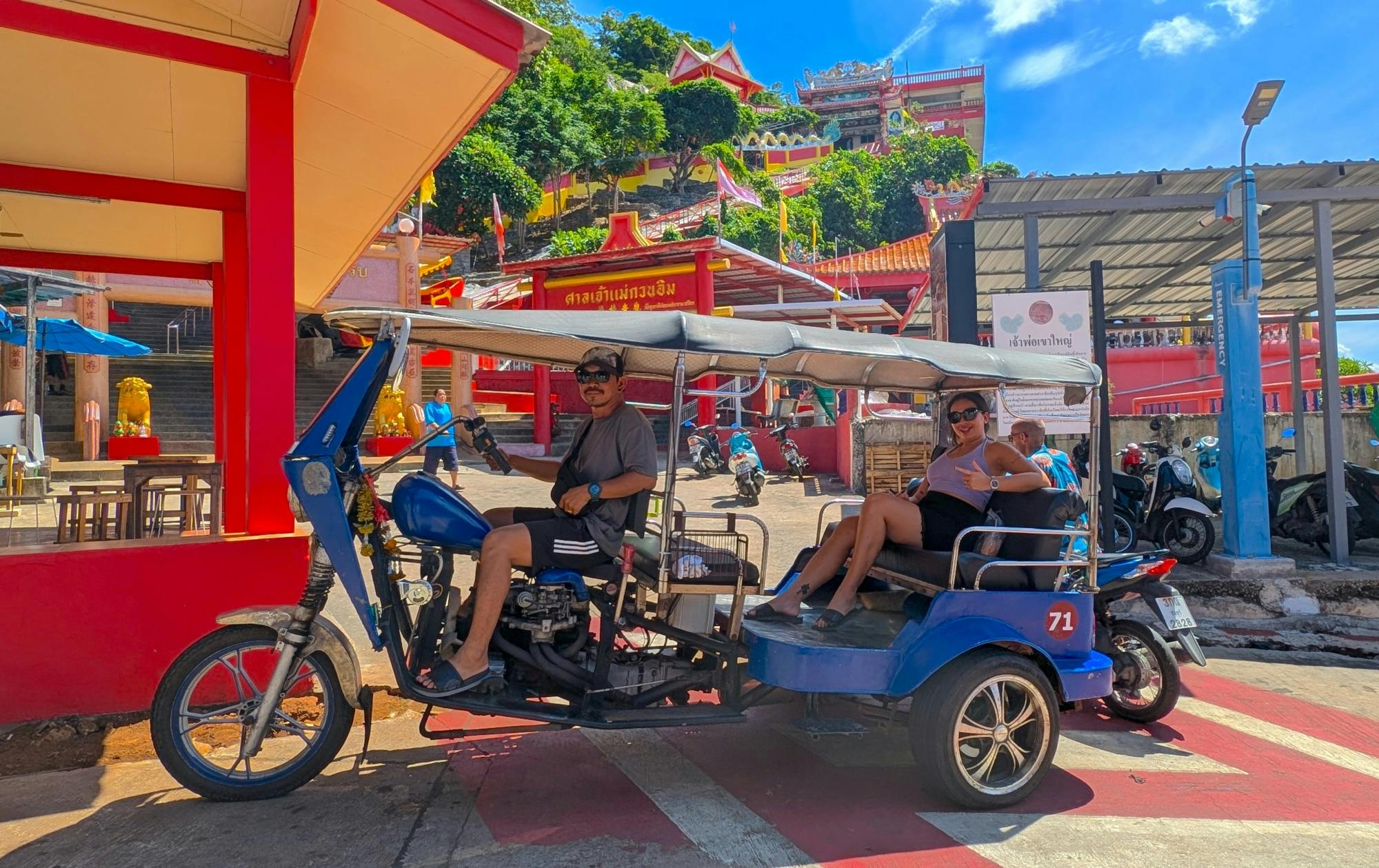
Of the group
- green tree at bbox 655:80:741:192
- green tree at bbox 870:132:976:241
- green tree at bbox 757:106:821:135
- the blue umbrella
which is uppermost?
green tree at bbox 757:106:821:135

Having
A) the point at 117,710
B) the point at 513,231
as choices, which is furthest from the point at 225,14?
the point at 513,231

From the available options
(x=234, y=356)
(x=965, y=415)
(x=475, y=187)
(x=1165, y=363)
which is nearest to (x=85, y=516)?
(x=234, y=356)

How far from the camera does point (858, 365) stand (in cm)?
443

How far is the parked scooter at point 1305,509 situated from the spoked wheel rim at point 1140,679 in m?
4.85

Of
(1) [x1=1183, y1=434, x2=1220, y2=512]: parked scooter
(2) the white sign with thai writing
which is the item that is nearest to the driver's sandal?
(2) the white sign with thai writing

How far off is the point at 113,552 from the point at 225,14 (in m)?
2.93

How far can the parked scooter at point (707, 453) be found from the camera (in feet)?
49.2

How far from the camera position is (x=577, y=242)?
36.4m

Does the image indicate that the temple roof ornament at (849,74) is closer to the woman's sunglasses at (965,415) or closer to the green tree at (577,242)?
the green tree at (577,242)

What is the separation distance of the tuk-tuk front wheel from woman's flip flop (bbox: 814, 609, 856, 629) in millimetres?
554

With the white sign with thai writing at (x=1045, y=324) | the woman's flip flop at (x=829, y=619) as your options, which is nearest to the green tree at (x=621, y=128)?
the white sign with thai writing at (x=1045, y=324)

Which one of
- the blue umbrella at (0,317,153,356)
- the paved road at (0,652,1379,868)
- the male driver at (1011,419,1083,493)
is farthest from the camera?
the blue umbrella at (0,317,153,356)

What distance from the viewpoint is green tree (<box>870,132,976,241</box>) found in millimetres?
46500

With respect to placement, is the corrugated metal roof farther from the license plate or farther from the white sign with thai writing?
the license plate
